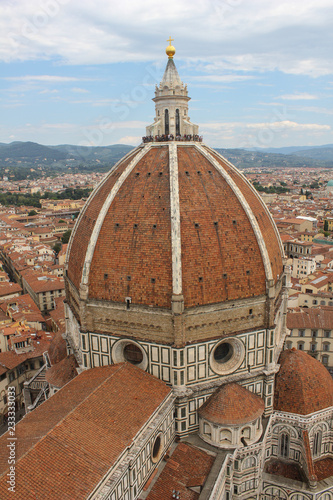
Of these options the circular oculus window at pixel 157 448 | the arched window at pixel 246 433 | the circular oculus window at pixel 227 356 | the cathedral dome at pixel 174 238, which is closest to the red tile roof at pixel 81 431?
the circular oculus window at pixel 157 448

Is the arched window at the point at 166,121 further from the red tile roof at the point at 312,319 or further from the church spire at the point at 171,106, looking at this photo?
the red tile roof at the point at 312,319

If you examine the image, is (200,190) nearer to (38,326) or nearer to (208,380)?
(208,380)

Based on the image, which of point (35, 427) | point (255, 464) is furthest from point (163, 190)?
point (255, 464)

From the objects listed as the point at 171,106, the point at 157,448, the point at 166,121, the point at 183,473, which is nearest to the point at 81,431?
the point at 157,448

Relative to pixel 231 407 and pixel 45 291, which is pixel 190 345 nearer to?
pixel 231 407

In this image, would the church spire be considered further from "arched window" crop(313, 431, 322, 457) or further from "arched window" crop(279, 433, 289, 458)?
"arched window" crop(313, 431, 322, 457)

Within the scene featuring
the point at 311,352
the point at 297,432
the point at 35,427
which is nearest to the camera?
the point at 35,427
